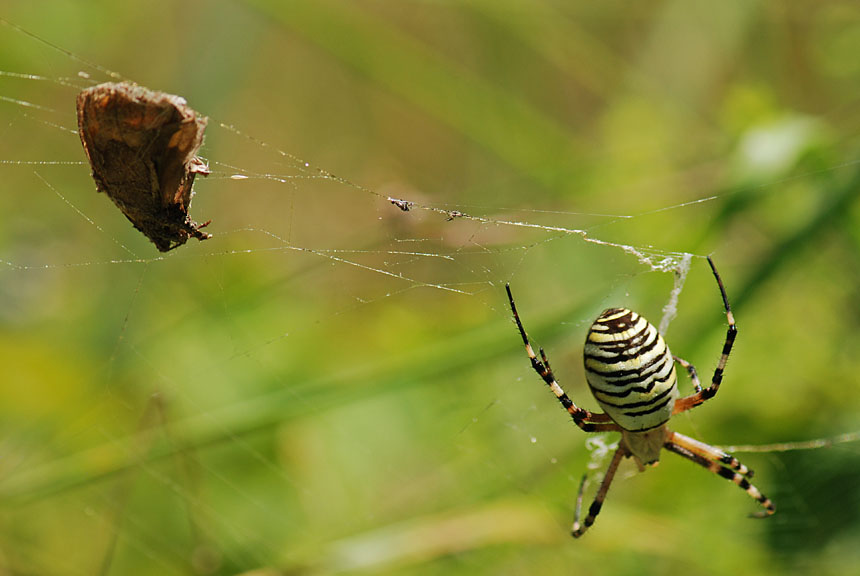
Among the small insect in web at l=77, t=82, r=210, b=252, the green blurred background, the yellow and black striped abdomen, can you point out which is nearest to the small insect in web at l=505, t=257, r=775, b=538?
the yellow and black striped abdomen

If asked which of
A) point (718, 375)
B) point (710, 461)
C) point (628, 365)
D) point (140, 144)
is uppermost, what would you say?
point (140, 144)

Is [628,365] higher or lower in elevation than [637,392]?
higher

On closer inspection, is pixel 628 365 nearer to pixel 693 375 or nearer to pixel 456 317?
pixel 693 375

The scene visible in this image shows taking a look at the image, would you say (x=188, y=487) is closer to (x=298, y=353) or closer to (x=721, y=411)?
(x=298, y=353)

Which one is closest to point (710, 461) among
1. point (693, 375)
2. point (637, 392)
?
point (693, 375)

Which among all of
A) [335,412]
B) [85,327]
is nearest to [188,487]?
[335,412]

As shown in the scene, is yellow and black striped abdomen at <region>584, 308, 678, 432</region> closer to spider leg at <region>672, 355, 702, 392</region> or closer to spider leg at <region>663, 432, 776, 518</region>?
spider leg at <region>672, 355, 702, 392</region>
